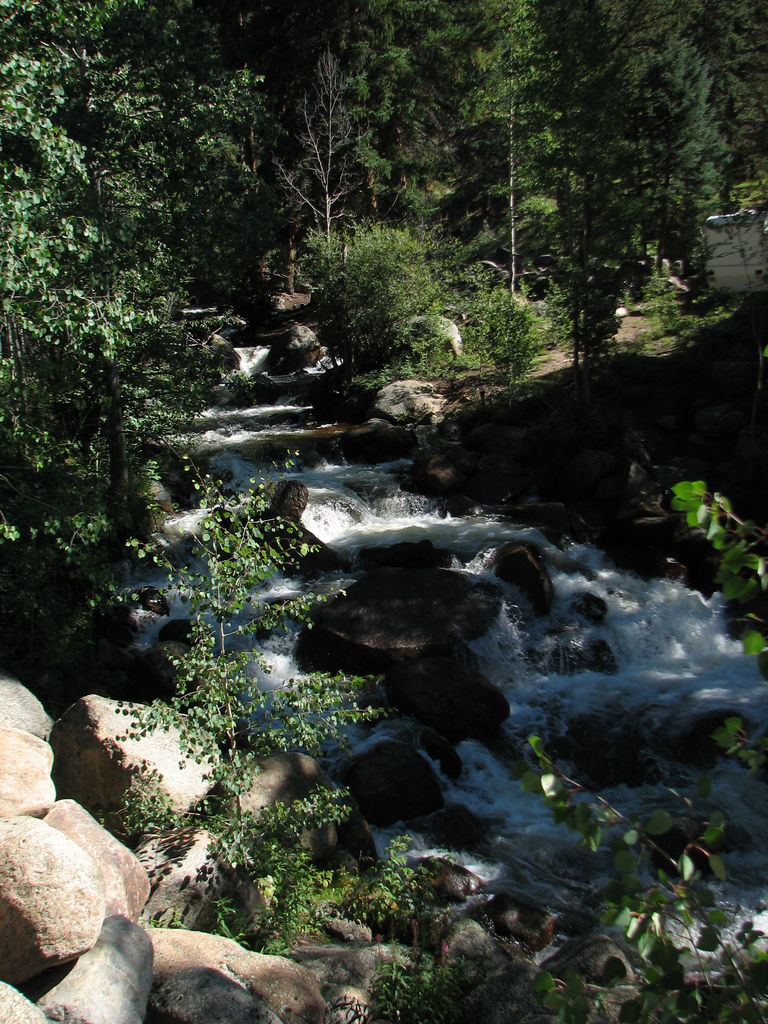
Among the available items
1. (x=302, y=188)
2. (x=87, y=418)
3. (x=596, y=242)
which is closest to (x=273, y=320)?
(x=302, y=188)

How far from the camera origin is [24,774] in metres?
4.86

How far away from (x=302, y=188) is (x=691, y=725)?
72.9 feet

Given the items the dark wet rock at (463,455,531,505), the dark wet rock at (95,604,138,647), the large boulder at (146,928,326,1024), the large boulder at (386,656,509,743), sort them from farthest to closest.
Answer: the dark wet rock at (463,455,531,505) < the dark wet rock at (95,604,138,647) < the large boulder at (386,656,509,743) < the large boulder at (146,928,326,1024)

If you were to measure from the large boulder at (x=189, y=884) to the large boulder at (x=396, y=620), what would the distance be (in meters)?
3.98

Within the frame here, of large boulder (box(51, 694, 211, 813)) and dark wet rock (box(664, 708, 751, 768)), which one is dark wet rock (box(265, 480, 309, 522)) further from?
large boulder (box(51, 694, 211, 813))

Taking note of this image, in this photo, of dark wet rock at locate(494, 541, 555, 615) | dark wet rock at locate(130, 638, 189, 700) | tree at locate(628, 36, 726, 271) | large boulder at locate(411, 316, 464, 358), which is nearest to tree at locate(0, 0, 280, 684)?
dark wet rock at locate(130, 638, 189, 700)

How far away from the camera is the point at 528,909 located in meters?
5.70

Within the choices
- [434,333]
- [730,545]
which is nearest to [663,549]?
[434,333]

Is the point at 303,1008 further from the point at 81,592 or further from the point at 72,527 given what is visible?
the point at 81,592

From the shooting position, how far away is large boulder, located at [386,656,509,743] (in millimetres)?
7910

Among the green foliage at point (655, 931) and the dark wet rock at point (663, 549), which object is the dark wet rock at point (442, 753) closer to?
the dark wet rock at point (663, 549)

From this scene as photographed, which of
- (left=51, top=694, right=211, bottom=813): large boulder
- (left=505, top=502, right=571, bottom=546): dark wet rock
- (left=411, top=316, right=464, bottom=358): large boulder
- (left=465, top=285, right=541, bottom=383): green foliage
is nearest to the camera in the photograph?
(left=51, top=694, right=211, bottom=813): large boulder

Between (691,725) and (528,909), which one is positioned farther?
(691,725)

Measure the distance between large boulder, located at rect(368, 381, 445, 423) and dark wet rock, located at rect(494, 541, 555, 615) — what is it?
250 inches
